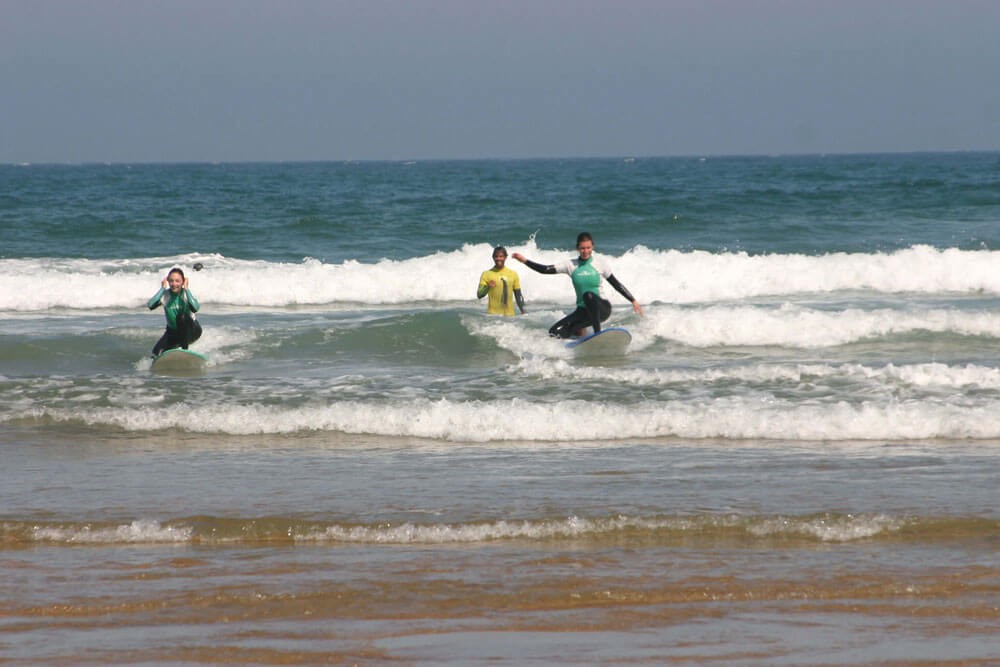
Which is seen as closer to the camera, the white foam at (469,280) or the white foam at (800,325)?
the white foam at (800,325)

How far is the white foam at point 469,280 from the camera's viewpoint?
69.2 ft

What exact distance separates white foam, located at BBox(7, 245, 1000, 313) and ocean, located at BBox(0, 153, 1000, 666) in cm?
10

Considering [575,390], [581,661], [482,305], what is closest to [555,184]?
[482,305]

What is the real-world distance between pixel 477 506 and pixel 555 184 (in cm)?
3918

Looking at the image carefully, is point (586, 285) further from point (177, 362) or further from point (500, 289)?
point (177, 362)

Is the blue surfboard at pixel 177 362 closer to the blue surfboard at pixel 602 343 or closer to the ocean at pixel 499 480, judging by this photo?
the ocean at pixel 499 480

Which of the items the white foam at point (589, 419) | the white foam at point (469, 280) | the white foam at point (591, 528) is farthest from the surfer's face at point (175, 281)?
the white foam at point (469, 280)

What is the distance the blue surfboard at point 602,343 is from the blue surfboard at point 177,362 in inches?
172

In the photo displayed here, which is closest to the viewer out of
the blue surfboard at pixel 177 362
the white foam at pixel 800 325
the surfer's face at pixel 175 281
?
the surfer's face at pixel 175 281

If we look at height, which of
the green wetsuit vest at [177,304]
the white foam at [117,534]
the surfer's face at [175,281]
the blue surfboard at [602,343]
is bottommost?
the white foam at [117,534]

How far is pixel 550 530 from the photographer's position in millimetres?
6746

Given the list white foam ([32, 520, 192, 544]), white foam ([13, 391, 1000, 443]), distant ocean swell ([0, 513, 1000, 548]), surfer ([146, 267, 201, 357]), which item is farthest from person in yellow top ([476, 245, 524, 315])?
white foam ([32, 520, 192, 544])

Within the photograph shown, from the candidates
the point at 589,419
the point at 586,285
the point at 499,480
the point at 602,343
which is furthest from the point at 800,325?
the point at 499,480

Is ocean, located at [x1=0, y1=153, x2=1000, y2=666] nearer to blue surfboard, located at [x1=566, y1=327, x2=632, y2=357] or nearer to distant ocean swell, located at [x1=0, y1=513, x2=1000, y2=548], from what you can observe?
distant ocean swell, located at [x1=0, y1=513, x2=1000, y2=548]
